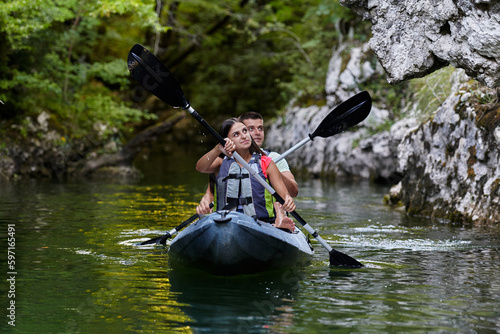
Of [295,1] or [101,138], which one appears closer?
[101,138]

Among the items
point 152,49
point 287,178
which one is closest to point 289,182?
point 287,178

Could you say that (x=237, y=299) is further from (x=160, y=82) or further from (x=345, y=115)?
(x=345, y=115)

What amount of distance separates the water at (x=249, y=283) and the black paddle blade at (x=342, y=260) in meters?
0.15

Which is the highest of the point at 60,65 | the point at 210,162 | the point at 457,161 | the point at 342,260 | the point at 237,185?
the point at 60,65

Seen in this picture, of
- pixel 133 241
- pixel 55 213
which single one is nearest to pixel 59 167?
pixel 55 213

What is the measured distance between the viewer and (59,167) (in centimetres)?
1758

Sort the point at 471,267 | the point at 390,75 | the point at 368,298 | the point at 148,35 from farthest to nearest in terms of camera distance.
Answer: the point at 148,35 → the point at 390,75 → the point at 471,267 → the point at 368,298

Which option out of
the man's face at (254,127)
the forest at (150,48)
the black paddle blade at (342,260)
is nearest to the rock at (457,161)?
the black paddle blade at (342,260)

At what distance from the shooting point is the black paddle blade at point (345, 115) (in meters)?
8.07

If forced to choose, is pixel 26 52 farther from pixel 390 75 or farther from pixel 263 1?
pixel 263 1

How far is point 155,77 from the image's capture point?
6895 mm

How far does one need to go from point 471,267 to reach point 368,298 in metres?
1.84

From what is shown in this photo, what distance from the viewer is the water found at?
4.72 metres

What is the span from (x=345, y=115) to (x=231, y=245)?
9.15 feet
